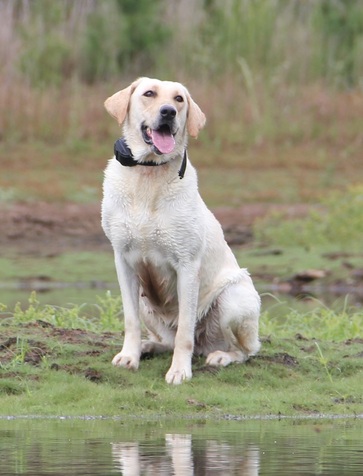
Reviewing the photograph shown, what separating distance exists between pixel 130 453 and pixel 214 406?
1.57m

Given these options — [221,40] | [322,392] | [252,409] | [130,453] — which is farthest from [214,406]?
[221,40]

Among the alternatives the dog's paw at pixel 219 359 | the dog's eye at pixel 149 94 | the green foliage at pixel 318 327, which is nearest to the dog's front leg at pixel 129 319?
the dog's paw at pixel 219 359

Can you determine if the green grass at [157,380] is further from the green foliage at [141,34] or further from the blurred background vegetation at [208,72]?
the green foliage at [141,34]

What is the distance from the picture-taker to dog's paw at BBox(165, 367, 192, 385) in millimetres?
8352

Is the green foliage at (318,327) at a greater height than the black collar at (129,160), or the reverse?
the black collar at (129,160)

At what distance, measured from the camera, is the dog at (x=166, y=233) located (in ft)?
27.3

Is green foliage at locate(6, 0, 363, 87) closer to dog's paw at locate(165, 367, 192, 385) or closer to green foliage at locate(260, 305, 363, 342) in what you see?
green foliage at locate(260, 305, 363, 342)

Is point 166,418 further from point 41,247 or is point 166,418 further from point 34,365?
point 41,247

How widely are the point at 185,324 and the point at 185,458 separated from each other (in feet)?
6.87

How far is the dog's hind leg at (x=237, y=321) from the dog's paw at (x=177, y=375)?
0.30 m

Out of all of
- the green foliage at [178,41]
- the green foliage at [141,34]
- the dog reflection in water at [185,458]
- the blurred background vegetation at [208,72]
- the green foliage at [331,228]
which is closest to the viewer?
the dog reflection in water at [185,458]

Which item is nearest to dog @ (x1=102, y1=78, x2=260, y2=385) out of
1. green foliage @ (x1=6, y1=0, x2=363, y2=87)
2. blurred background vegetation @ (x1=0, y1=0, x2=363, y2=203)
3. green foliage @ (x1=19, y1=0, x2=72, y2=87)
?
blurred background vegetation @ (x1=0, y1=0, x2=363, y2=203)

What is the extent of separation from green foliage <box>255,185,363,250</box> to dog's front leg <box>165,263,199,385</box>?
989cm

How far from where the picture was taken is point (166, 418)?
7.87 m
